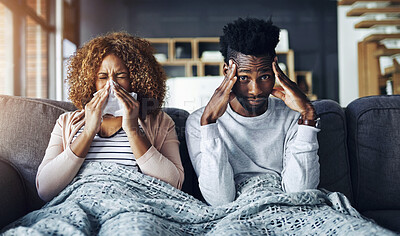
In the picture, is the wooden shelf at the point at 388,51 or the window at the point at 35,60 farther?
the wooden shelf at the point at 388,51

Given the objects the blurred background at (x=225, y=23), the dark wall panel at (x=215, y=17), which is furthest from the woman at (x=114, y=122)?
the dark wall panel at (x=215, y=17)

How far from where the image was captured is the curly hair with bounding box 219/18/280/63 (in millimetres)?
1237

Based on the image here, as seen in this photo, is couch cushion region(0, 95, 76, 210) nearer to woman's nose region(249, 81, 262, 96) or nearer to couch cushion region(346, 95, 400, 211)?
woman's nose region(249, 81, 262, 96)

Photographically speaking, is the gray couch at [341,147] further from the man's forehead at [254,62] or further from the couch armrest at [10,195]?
the man's forehead at [254,62]

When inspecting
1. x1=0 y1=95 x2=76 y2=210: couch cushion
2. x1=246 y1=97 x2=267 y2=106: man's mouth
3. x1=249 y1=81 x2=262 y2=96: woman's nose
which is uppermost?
x1=249 y1=81 x2=262 y2=96: woman's nose

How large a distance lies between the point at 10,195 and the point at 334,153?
113cm

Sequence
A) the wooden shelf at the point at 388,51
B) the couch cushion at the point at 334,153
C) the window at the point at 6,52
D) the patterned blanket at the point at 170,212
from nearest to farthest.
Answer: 1. the patterned blanket at the point at 170,212
2. the couch cushion at the point at 334,153
3. the window at the point at 6,52
4. the wooden shelf at the point at 388,51

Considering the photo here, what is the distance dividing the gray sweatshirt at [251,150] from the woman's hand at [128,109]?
0.67ft

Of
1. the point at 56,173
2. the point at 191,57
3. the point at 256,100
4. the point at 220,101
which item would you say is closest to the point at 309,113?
the point at 256,100

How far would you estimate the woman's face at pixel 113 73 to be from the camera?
1.32 m

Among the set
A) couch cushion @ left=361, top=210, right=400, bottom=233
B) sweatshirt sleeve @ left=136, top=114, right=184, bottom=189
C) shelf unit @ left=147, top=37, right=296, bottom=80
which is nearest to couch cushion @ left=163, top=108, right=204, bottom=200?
sweatshirt sleeve @ left=136, top=114, right=184, bottom=189

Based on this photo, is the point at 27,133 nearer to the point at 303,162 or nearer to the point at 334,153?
the point at 303,162

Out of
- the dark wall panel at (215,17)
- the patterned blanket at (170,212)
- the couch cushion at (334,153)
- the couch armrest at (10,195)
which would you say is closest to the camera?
the patterned blanket at (170,212)

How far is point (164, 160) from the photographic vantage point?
1302mm
